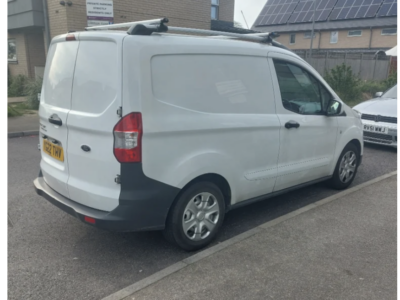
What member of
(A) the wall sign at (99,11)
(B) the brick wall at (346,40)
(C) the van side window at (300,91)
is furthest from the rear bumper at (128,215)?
(B) the brick wall at (346,40)

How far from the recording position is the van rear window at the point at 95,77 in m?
3.17

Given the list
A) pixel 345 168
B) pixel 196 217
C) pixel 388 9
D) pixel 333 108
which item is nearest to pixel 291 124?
pixel 333 108

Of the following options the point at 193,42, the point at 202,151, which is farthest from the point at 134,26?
the point at 202,151

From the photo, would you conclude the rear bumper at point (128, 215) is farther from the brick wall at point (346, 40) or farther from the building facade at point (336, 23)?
the brick wall at point (346, 40)

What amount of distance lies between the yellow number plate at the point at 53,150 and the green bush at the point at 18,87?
13.7 m

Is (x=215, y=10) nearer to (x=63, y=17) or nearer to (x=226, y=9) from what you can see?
(x=226, y=9)

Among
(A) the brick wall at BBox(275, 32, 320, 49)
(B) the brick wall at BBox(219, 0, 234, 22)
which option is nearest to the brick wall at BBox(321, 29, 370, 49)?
(A) the brick wall at BBox(275, 32, 320, 49)

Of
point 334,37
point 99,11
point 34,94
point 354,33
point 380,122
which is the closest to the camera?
point 380,122

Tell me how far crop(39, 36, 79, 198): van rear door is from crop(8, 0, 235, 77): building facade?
8854 millimetres

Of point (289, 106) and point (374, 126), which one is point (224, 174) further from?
point (374, 126)

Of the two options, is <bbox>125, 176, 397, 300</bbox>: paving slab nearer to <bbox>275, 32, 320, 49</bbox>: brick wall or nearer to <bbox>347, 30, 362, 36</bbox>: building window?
<bbox>347, 30, 362, 36</bbox>: building window

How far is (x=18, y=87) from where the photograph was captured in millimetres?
16312

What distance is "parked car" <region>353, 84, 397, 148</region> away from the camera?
8289mm

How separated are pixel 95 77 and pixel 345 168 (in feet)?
12.6
